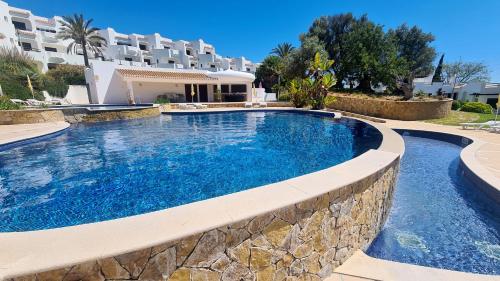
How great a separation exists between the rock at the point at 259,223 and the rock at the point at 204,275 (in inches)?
19.8

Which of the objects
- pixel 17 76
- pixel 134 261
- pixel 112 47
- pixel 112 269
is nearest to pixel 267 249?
pixel 134 261

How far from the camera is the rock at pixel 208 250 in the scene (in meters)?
1.88

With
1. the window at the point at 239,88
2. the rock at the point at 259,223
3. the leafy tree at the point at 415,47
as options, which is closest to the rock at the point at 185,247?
the rock at the point at 259,223

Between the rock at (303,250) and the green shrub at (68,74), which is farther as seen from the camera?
the green shrub at (68,74)

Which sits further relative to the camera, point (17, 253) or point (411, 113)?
point (411, 113)

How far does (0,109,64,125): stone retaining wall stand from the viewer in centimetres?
1245

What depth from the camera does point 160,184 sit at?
5.30 meters

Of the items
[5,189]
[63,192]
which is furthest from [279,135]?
[5,189]

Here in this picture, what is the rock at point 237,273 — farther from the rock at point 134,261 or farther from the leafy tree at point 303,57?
the leafy tree at point 303,57

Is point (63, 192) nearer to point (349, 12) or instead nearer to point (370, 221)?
point (370, 221)

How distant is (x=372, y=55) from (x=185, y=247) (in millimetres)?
32311

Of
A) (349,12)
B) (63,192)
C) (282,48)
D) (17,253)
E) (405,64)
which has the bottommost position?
(63,192)

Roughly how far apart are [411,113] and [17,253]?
819 inches

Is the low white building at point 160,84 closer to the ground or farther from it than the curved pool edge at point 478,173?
farther from it
